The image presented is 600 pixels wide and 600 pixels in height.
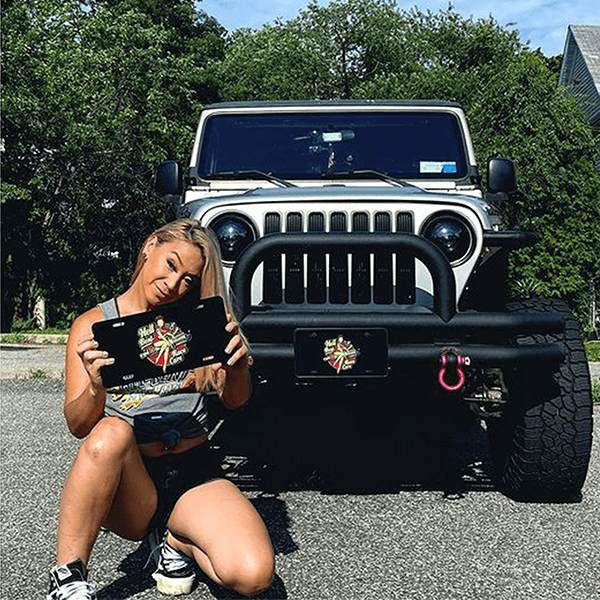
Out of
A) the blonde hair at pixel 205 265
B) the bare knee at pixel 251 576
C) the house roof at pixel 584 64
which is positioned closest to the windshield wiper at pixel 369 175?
the blonde hair at pixel 205 265

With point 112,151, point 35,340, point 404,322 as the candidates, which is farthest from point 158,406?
point 112,151

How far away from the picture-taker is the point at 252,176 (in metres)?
5.23

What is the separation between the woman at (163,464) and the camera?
277 cm

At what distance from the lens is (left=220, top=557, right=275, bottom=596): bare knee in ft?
9.07

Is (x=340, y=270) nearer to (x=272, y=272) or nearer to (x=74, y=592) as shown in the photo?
(x=272, y=272)

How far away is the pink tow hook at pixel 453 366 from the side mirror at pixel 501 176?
1872mm

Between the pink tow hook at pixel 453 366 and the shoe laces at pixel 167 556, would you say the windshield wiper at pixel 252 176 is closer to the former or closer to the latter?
the pink tow hook at pixel 453 366

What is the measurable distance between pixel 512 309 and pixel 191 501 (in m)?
1.85

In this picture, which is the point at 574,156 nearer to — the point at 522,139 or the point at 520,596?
the point at 522,139

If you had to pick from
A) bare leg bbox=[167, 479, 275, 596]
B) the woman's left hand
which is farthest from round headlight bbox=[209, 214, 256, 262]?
bare leg bbox=[167, 479, 275, 596]

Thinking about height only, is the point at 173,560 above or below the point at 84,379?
below

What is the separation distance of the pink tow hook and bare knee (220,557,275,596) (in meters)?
1.22

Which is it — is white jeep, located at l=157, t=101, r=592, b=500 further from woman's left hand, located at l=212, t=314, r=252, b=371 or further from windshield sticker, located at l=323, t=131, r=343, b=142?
woman's left hand, located at l=212, t=314, r=252, b=371

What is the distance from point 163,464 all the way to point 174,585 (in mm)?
393
